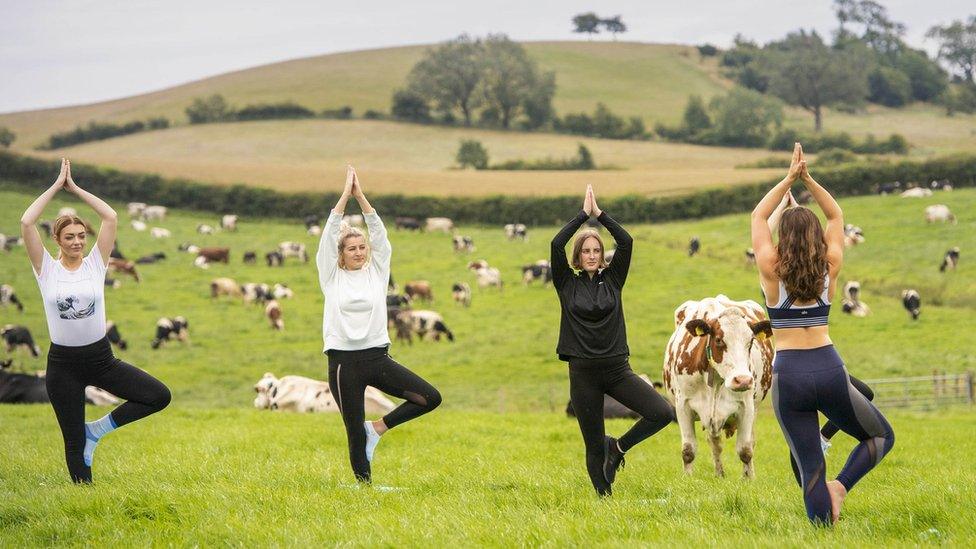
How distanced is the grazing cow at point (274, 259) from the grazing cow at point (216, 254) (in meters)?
1.89

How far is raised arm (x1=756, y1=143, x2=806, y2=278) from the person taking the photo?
21.5 feet

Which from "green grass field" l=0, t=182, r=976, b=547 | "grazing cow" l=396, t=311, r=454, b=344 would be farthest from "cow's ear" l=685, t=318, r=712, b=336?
"grazing cow" l=396, t=311, r=454, b=344

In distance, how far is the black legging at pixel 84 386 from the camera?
27.9ft

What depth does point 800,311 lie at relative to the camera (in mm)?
6512

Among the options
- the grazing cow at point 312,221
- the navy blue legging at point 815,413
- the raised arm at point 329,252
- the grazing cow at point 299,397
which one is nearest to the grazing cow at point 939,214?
the grazing cow at point 312,221

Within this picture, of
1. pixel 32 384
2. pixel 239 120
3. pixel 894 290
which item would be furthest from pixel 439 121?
pixel 32 384

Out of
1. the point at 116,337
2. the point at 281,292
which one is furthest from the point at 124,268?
the point at 116,337

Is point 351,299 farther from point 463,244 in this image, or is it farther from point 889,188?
point 889,188

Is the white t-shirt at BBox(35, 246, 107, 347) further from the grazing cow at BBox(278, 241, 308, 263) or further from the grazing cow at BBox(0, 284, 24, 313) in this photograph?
the grazing cow at BBox(278, 241, 308, 263)

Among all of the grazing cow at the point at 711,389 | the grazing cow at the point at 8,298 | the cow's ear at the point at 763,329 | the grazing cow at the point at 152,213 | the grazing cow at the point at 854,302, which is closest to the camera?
the cow's ear at the point at 763,329

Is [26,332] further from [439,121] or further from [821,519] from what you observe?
[439,121]

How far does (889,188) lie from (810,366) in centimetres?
5546

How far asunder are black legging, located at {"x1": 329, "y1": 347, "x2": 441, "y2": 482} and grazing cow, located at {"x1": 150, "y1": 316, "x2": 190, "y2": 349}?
1194 inches

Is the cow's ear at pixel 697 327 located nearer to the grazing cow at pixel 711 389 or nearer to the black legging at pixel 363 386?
the grazing cow at pixel 711 389
